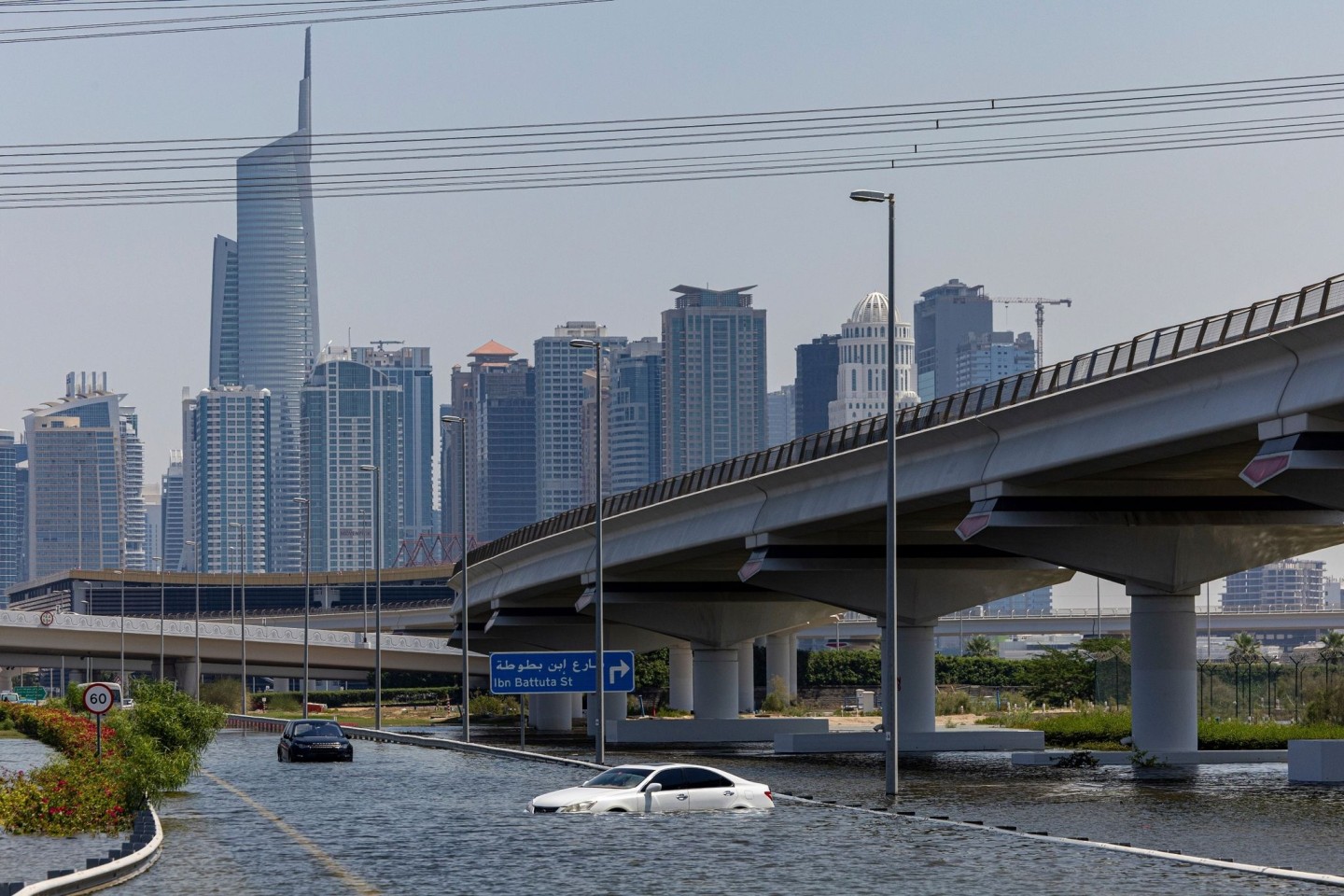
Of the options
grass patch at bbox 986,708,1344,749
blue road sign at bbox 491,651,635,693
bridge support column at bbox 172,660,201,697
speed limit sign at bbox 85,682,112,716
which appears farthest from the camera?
bridge support column at bbox 172,660,201,697

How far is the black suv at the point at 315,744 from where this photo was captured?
2315 inches

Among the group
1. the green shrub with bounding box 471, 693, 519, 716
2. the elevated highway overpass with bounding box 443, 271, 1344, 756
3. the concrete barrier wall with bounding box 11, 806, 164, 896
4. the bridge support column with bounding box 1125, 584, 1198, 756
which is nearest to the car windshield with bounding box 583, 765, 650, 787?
the concrete barrier wall with bounding box 11, 806, 164, 896

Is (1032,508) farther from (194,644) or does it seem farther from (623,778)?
(194,644)

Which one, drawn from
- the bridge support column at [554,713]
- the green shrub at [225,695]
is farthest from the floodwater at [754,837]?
the green shrub at [225,695]

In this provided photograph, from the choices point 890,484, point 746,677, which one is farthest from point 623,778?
point 746,677

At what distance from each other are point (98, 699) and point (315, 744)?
1846 cm

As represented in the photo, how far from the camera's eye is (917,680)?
6750cm

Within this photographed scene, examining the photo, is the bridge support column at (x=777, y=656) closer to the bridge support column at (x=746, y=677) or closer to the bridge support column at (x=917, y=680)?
the bridge support column at (x=746, y=677)

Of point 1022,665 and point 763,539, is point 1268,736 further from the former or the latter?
point 1022,665

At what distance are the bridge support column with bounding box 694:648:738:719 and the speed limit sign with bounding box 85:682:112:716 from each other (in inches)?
1644

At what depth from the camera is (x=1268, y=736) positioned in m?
56.4

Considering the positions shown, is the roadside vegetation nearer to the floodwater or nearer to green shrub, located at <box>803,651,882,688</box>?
the floodwater

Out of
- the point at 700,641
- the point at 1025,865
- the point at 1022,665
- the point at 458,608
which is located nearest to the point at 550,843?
the point at 1025,865

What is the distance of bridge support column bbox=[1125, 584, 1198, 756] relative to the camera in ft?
168
